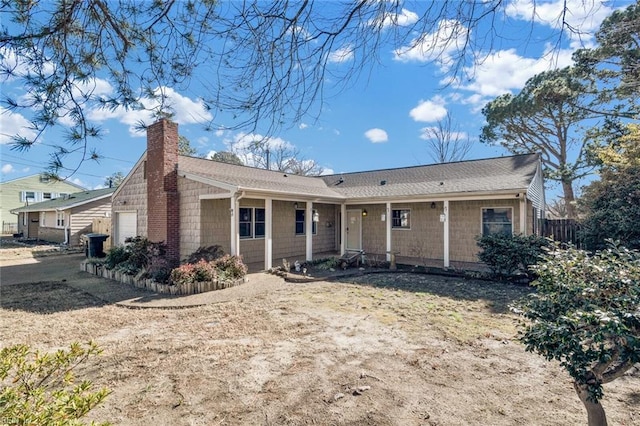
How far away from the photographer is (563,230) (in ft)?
35.0

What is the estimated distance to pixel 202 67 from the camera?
2.93 meters

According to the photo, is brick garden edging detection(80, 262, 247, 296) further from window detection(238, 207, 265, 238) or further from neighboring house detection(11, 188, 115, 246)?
neighboring house detection(11, 188, 115, 246)

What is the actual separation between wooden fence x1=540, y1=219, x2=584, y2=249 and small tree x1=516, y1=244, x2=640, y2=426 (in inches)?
363

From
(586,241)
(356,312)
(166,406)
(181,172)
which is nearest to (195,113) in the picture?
(166,406)

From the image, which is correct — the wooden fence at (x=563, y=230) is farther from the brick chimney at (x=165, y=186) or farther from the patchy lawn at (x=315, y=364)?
the brick chimney at (x=165, y=186)

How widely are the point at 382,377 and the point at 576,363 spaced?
6.43 feet

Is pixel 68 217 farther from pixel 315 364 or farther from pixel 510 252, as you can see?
pixel 510 252

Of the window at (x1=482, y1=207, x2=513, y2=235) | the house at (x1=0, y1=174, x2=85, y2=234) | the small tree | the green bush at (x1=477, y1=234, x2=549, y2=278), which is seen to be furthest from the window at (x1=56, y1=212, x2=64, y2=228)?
the small tree

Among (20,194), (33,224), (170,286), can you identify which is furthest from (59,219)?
(170,286)

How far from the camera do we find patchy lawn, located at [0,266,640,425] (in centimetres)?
295

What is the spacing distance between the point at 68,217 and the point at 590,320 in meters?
23.5

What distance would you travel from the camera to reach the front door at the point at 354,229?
48.3ft

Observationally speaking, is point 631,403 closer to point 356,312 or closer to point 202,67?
point 356,312

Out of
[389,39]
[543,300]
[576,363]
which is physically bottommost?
[576,363]
